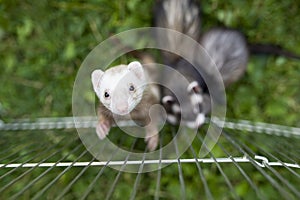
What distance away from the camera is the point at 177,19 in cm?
163

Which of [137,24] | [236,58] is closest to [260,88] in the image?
[236,58]

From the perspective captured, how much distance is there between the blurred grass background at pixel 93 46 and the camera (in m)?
1.72

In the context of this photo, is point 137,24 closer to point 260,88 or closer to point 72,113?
point 72,113

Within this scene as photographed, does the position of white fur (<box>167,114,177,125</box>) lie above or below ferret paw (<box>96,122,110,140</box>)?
below

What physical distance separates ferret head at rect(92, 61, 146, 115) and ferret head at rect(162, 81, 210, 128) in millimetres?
330

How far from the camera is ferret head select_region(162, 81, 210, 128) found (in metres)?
1.50

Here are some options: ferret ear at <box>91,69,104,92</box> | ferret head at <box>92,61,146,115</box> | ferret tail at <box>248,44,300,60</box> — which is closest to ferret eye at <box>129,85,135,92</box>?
ferret head at <box>92,61,146,115</box>

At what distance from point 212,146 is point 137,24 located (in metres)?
0.65

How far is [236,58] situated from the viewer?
1599 millimetres

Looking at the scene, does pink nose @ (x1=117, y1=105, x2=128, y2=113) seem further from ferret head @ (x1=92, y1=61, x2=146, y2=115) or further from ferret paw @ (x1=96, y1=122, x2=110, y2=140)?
ferret paw @ (x1=96, y1=122, x2=110, y2=140)

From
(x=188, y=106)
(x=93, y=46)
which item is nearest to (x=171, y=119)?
(x=188, y=106)

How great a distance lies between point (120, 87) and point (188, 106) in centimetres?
45

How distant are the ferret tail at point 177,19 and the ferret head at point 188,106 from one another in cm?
19

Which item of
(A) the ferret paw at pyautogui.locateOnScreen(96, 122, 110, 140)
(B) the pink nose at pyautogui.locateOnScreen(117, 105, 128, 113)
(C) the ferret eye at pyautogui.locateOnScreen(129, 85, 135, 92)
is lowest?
(A) the ferret paw at pyautogui.locateOnScreen(96, 122, 110, 140)
